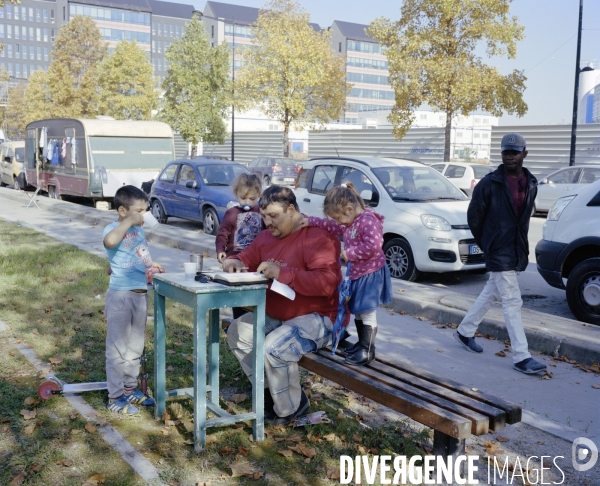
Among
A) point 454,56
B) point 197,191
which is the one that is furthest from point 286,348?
point 454,56

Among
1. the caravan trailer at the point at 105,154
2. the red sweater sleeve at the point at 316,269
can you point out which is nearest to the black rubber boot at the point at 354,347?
the red sweater sleeve at the point at 316,269

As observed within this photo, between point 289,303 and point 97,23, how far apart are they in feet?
359

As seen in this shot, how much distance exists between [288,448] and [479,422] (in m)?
1.22

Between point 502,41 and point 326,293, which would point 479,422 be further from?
point 502,41

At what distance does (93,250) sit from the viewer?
38.7ft

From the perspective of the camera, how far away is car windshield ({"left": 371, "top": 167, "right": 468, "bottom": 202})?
33.9ft

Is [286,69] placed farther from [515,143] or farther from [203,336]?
[203,336]

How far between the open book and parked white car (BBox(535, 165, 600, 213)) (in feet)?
55.6

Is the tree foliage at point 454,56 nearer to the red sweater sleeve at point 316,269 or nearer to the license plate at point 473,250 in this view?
the license plate at point 473,250

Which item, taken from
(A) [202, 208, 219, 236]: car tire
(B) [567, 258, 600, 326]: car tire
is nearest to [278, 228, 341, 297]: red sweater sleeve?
(B) [567, 258, 600, 326]: car tire

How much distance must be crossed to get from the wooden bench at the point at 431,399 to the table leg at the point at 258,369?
331 millimetres

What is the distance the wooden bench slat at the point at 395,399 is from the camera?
10.9 ft

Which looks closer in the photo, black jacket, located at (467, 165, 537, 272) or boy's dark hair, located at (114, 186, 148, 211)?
boy's dark hair, located at (114, 186, 148, 211)

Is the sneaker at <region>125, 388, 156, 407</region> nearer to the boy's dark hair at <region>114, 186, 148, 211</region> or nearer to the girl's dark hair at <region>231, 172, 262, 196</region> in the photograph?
the boy's dark hair at <region>114, 186, 148, 211</region>
